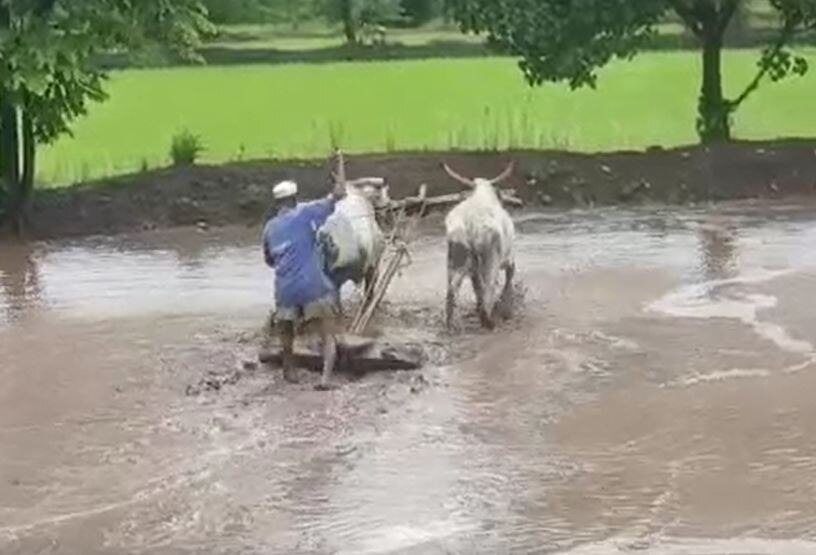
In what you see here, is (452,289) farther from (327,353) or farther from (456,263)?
(327,353)

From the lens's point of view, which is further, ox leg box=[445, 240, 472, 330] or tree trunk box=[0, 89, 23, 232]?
tree trunk box=[0, 89, 23, 232]

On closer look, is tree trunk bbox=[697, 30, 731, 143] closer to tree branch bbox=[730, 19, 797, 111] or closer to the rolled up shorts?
tree branch bbox=[730, 19, 797, 111]

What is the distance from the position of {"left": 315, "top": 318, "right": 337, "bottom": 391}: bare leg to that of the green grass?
→ 39.9 ft

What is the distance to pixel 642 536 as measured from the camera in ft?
36.2

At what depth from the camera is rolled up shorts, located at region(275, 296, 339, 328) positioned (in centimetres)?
1442

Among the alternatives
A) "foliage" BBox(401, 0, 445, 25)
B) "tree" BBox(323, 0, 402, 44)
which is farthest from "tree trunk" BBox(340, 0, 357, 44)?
"foliage" BBox(401, 0, 445, 25)

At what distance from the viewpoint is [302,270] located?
14.4 meters

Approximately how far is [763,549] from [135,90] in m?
31.7

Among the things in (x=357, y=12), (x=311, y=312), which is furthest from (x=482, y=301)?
(x=357, y=12)

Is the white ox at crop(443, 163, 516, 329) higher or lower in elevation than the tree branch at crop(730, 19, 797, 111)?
lower

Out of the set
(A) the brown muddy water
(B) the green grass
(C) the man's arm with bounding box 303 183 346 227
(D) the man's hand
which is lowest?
(B) the green grass

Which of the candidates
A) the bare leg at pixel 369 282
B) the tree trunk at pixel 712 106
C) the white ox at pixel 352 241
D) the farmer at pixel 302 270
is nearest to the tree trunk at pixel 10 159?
the white ox at pixel 352 241

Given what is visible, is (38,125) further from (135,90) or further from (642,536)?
(135,90)

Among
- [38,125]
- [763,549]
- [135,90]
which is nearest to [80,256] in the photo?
[38,125]
